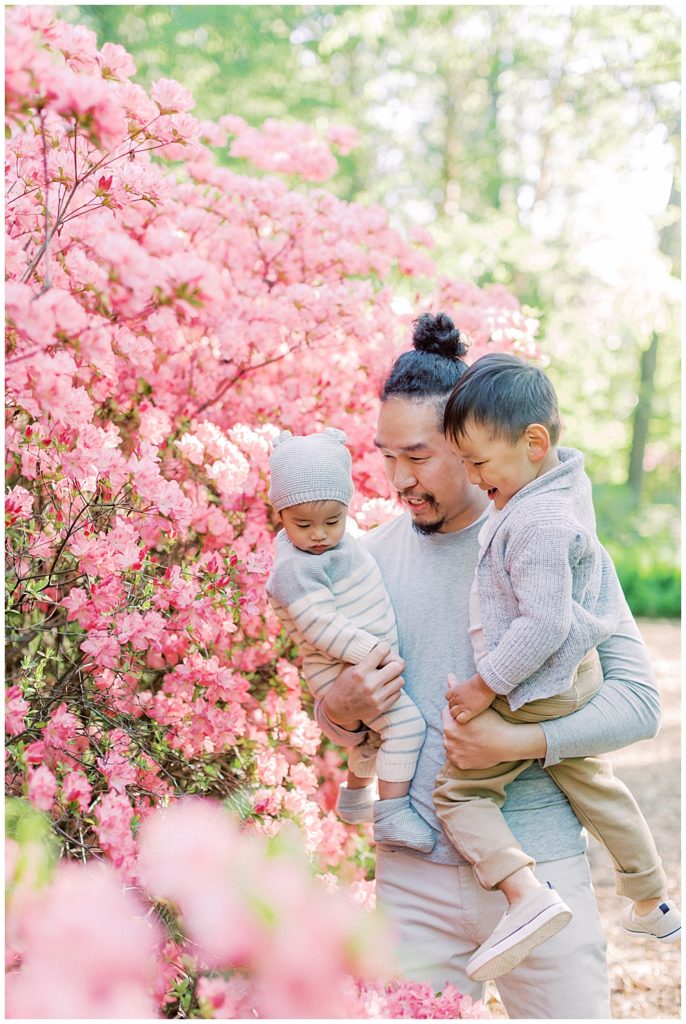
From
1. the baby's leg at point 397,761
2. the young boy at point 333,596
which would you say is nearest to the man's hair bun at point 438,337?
the young boy at point 333,596

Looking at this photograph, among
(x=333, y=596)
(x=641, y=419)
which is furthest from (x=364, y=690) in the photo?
(x=641, y=419)

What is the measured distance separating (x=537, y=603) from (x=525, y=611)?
30 mm

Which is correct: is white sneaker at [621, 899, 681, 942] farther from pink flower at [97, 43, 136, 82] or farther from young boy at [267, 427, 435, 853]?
pink flower at [97, 43, 136, 82]

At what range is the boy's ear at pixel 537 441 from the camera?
1837 mm

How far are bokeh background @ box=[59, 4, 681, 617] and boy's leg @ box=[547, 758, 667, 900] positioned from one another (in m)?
6.31

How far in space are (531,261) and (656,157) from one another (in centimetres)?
431

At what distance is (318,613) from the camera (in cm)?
201

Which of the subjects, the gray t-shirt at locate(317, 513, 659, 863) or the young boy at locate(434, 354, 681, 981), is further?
the gray t-shirt at locate(317, 513, 659, 863)

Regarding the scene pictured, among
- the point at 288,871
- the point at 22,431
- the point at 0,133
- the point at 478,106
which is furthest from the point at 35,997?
the point at 478,106

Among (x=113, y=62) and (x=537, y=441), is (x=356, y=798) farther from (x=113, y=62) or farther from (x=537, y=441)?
(x=113, y=62)

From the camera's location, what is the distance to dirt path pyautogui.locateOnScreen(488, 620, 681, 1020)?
11.4 ft

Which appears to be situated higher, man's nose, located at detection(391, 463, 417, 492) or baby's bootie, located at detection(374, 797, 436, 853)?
man's nose, located at detection(391, 463, 417, 492)

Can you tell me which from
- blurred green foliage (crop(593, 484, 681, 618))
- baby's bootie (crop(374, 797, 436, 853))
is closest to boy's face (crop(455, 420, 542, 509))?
baby's bootie (crop(374, 797, 436, 853))

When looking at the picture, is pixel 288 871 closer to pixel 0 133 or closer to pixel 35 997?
pixel 35 997
